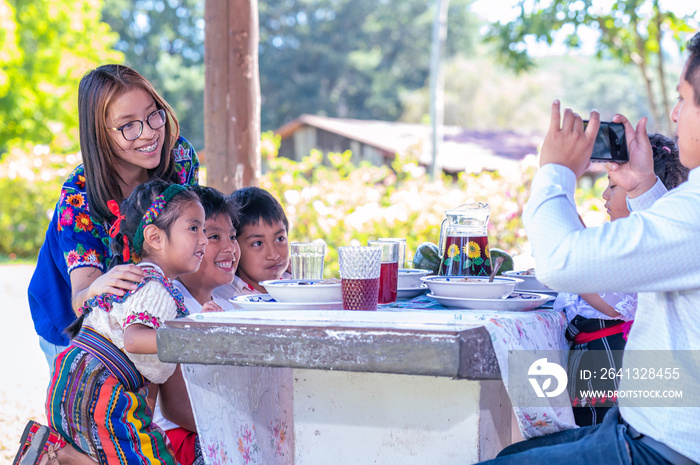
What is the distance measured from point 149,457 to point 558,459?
118cm

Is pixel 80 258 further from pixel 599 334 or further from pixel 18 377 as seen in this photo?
pixel 18 377

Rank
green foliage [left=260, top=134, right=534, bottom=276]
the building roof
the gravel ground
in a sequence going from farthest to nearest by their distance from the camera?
the building roof < green foliage [left=260, top=134, right=534, bottom=276] < the gravel ground

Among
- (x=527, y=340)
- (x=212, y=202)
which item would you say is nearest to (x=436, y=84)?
(x=212, y=202)

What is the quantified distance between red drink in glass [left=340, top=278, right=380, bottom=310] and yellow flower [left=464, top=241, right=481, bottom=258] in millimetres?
542

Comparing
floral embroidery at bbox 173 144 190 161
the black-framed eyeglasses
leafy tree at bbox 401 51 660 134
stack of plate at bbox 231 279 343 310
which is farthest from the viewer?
leafy tree at bbox 401 51 660 134

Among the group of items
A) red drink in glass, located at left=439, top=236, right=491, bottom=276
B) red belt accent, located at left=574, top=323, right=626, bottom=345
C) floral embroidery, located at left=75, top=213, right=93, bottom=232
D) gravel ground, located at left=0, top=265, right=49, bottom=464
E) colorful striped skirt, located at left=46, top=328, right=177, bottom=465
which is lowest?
gravel ground, located at left=0, top=265, right=49, bottom=464

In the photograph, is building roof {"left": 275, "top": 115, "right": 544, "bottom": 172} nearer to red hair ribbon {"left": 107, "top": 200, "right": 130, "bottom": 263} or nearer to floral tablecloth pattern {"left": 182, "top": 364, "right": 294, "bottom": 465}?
red hair ribbon {"left": 107, "top": 200, "right": 130, "bottom": 263}

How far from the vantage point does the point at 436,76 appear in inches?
755

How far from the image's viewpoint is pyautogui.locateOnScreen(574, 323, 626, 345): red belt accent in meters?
2.25

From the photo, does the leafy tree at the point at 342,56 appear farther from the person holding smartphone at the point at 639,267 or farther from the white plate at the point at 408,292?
the person holding smartphone at the point at 639,267

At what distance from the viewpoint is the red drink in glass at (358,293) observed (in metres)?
1.84

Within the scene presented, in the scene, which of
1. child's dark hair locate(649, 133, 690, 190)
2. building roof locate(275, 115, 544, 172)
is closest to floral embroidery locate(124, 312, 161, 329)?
child's dark hair locate(649, 133, 690, 190)

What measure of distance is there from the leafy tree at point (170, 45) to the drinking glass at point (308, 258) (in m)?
31.7

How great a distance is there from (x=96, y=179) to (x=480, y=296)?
141cm
